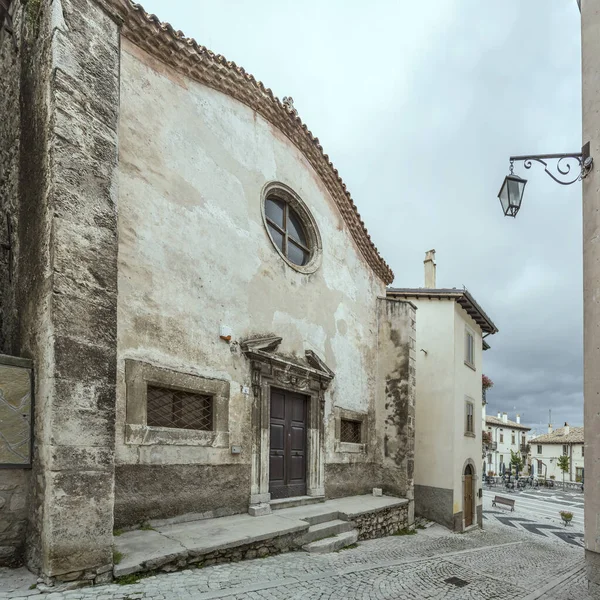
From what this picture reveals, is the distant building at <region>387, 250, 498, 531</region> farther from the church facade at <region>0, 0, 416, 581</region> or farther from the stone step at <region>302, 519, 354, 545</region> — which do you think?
the stone step at <region>302, 519, 354, 545</region>

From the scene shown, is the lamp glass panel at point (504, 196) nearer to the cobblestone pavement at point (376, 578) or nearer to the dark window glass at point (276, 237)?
the dark window glass at point (276, 237)

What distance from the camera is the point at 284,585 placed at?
5086 millimetres

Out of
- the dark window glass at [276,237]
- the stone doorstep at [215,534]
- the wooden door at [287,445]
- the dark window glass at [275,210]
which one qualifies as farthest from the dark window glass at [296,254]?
the stone doorstep at [215,534]

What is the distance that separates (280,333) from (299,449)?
234 cm

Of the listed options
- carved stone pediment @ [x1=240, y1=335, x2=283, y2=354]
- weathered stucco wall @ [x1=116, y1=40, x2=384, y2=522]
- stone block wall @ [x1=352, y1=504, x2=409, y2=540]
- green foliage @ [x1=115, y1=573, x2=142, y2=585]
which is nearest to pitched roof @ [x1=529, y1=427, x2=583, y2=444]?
stone block wall @ [x1=352, y1=504, x2=409, y2=540]

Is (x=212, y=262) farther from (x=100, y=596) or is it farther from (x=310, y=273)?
(x=100, y=596)

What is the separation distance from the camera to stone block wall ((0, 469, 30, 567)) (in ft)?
14.1

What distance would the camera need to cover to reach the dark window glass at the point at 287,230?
942 centimetres

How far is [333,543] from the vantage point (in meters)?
7.09

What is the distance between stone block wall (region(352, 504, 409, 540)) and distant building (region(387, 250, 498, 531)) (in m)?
3.00

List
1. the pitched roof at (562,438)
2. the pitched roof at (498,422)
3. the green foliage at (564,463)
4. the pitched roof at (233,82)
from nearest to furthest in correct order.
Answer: the pitched roof at (233,82)
the green foliage at (564,463)
the pitched roof at (562,438)
the pitched roof at (498,422)

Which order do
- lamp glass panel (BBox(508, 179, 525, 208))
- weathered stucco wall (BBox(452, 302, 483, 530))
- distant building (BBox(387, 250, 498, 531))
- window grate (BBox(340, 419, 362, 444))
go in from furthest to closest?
weathered stucco wall (BBox(452, 302, 483, 530)) < distant building (BBox(387, 250, 498, 531)) < window grate (BBox(340, 419, 362, 444)) < lamp glass panel (BBox(508, 179, 525, 208))

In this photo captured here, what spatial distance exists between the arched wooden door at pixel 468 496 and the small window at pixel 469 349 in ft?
10.8

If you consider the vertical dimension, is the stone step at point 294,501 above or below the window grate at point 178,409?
below
